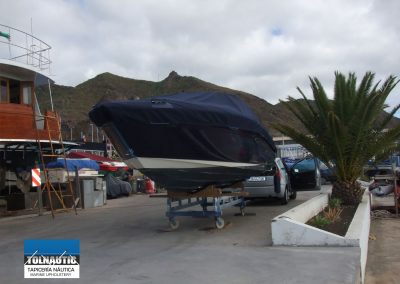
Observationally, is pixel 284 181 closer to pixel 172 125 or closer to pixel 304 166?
pixel 304 166

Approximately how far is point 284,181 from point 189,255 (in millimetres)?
9032

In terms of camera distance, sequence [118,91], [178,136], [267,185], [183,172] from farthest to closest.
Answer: [118,91] < [267,185] < [183,172] < [178,136]

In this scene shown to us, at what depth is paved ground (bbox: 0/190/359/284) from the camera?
6766 millimetres

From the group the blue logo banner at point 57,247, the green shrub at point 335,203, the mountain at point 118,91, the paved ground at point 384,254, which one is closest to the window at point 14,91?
the green shrub at point 335,203

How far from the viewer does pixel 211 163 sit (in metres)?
11.2

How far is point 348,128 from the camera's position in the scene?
14234 millimetres

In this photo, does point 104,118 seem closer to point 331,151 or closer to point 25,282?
point 25,282

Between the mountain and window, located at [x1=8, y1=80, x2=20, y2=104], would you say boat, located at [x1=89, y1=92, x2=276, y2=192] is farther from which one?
the mountain

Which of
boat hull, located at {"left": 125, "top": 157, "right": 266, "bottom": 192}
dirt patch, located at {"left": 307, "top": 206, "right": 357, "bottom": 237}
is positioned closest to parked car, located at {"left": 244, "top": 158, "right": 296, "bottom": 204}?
dirt patch, located at {"left": 307, "top": 206, "right": 357, "bottom": 237}

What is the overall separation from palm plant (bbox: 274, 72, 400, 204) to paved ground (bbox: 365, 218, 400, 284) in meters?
1.32

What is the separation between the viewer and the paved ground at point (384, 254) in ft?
26.7

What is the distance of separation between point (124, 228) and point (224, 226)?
2594mm

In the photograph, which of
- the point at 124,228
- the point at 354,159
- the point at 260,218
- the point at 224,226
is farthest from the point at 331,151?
the point at 124,228

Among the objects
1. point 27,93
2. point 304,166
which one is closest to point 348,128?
point 304,166
